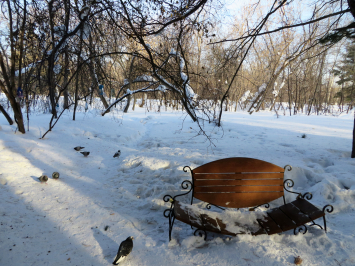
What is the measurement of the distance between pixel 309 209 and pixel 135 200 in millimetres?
2499

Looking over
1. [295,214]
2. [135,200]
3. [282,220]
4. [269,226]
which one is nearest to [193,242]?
[269,226]

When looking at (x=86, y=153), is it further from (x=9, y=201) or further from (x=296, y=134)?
(x=296, y=134)

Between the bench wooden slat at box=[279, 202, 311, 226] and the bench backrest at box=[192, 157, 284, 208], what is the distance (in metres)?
0.33

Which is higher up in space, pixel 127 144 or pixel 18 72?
pixel 18 72

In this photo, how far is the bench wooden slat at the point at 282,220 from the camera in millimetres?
2275

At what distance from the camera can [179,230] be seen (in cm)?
266

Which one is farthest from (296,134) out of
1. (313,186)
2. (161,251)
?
(161,251)

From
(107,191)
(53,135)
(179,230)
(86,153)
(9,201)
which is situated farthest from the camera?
(53,135)

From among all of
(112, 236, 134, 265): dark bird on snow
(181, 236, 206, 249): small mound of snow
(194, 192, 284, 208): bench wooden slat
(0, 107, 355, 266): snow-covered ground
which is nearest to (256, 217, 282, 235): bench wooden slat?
(0, 107, 355, 266): snow-covered ground

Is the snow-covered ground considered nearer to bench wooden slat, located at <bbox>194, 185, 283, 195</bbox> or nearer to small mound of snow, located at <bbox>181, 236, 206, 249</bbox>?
small mound of snow, located at <bbox>181, 236, 206, 249</bbox>

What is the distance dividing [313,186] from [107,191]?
3.53 meters

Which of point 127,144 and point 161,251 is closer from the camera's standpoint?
point 161,251

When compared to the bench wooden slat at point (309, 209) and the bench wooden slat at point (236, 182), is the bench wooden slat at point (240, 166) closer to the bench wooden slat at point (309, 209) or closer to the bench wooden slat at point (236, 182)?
the bench wooden slat at point (236, 182)

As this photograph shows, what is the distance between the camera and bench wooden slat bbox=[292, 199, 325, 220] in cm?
233
